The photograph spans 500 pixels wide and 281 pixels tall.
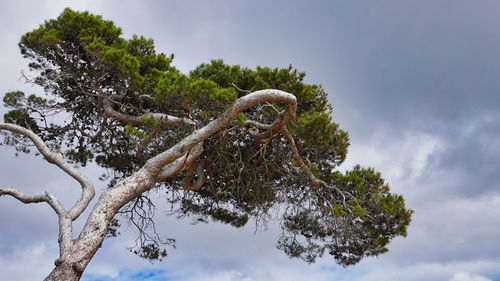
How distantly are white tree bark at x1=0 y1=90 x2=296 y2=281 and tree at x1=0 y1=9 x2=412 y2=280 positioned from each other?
0.09 ft

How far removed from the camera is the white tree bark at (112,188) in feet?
25.1

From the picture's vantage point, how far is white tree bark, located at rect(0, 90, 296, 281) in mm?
7645

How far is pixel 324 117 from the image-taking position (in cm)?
970

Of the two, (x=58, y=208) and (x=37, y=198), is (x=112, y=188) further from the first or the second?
(x=37, y=198)

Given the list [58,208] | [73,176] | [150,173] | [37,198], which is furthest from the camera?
[73,176]

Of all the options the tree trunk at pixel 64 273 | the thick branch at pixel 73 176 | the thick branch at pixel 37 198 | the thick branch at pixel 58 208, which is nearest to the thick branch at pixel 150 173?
the tree trunk at pixel 64 273

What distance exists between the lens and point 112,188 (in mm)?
8578

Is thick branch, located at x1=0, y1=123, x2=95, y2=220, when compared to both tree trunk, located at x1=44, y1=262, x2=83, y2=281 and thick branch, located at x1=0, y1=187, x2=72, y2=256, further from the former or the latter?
tree trunk, located at x1=44, y1=262, x2=83, y2=281

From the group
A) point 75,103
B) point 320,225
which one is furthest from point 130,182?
point 320,225

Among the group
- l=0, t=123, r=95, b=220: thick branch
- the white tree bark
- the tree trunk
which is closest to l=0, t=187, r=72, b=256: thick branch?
the white tree bark

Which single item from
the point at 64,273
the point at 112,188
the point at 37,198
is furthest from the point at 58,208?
the point at 64,273

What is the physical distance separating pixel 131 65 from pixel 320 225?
22.0 ft

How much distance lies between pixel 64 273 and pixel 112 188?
Answer: 1.82 m

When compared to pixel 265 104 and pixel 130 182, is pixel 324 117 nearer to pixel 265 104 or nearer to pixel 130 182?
pixel 265 104
